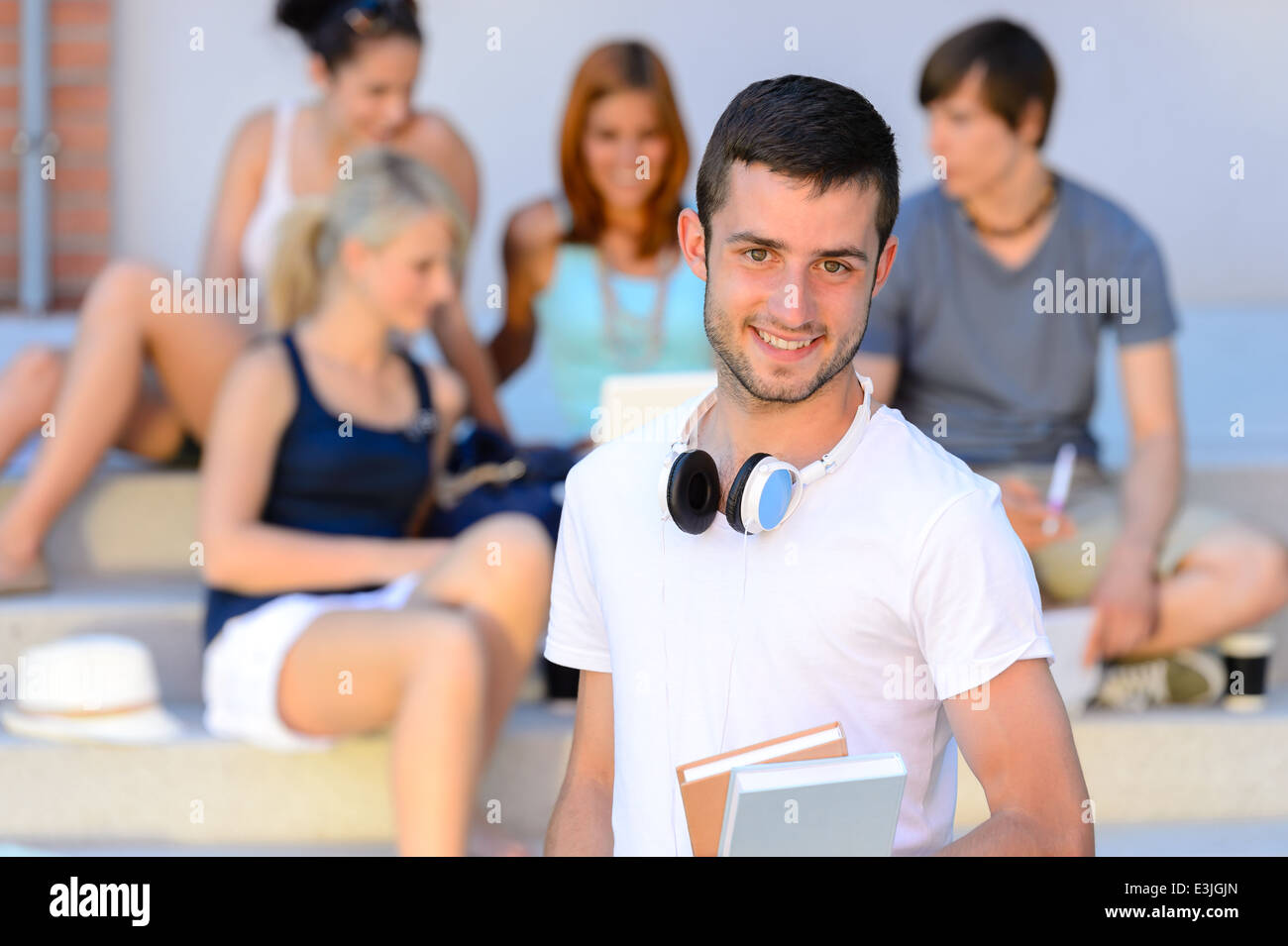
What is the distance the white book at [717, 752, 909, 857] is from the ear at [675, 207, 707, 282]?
1.73 feet

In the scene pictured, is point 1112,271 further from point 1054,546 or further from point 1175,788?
point 1175,788

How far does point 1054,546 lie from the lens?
3.11 meters

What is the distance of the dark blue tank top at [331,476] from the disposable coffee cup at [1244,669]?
1.69 metres

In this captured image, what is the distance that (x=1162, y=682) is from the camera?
315 centimetres

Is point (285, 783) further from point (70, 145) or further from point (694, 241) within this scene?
point (70, 145)

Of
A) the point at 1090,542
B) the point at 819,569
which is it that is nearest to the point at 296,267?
the point at 1090,542

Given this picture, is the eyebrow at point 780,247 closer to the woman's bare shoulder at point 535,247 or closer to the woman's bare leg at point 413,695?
the woman's bare leg at point 413,695

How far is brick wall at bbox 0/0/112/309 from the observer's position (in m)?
4.47

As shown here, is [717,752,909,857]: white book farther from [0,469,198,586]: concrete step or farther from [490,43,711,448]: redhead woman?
[0,469,198,586]: concrete step

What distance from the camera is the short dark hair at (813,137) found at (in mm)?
1328

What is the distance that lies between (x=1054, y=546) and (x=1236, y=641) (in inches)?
16.8

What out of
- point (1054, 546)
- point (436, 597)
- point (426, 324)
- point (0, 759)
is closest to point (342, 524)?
point (436, 597)

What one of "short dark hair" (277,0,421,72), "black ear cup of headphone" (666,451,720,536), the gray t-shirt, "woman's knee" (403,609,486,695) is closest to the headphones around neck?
"black ear cup of headphone" (666,451,720,536)

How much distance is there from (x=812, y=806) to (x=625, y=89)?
2.54m
